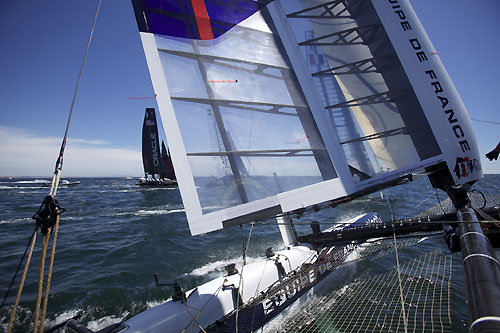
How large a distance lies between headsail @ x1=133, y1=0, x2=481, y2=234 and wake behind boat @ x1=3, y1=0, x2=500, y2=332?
0.05ft

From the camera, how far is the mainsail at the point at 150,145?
108 feet

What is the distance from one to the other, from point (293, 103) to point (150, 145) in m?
35.3

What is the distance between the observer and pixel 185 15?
123 inches

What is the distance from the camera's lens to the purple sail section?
2.96 metres

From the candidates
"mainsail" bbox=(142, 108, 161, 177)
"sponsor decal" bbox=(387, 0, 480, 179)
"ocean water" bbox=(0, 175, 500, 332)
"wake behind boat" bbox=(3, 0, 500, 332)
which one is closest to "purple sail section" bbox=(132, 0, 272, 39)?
"wake behind boat" bbox=(3, 0, 500, 332)

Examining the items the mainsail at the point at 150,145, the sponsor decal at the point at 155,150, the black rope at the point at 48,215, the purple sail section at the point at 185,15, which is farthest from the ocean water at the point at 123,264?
the sponsor decal at the point at 155,150

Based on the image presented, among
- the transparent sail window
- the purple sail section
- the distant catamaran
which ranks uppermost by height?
the distant catamaran

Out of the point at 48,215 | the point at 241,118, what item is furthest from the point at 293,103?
the point at 48,215

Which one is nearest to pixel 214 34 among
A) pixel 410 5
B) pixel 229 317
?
pixel 410 5

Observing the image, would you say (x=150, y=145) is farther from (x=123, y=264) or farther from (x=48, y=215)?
(x=48, y=215)

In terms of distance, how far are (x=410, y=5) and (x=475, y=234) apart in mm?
3171

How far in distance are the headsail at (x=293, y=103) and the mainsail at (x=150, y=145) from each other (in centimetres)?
3141

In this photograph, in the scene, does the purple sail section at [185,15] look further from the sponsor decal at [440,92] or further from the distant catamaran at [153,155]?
the distant catamaran at [153,155]

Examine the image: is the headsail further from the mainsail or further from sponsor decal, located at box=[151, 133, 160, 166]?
sponsor decal, located at box=[151, 133, 160, 166]
